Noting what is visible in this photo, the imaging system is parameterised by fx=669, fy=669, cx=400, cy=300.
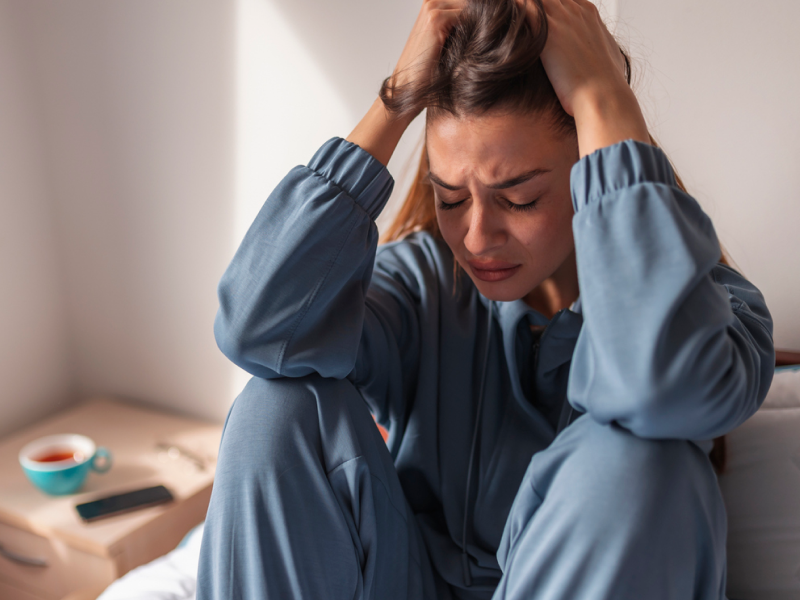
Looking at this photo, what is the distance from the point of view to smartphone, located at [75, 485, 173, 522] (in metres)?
1.26

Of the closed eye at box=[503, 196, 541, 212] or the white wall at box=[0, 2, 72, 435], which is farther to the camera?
the white wall at box=[0, 2, 72, 435]

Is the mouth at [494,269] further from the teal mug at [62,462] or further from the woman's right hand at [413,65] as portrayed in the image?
the teal mug at [62,462]

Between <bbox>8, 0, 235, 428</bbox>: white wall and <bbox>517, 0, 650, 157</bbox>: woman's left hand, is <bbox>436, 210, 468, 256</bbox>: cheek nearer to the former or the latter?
<bbox>517, 0, 650, 157</bbox>: woman's left hand

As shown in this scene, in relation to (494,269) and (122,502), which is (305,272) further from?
(122,502)

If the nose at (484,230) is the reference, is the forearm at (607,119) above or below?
above

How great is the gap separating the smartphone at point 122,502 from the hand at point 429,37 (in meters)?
0.96

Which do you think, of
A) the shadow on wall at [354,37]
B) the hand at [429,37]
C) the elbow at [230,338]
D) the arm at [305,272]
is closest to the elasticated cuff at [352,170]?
the arm at [305,272]

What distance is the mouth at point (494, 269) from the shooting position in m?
0.82

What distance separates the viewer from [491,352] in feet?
2.99

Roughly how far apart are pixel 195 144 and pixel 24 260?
546 mm

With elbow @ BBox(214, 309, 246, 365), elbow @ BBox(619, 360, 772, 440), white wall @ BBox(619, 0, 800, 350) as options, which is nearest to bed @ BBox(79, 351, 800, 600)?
white wall @ BBox(619, 0, 800, 350)

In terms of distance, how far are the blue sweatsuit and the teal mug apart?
2.33ft

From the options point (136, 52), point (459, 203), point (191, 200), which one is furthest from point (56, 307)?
point (459, 203)

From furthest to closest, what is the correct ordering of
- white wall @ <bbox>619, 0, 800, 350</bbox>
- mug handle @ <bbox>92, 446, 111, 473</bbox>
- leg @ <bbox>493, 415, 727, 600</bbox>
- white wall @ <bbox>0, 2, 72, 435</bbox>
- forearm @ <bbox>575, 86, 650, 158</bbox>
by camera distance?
1. white wall @ <bbox>0, 2, 72, 435</bbox>
2. mug handle @ <bbox>92, 446, 111, 473</bbox>
3. white wall @ <bbox>619, 0, 800, 350</bbox>
4. forearm @ <bbox>575, 86, 650, 158</bbox>
5. leg @ <bbox>493, 415, 727, 600</bbox>
